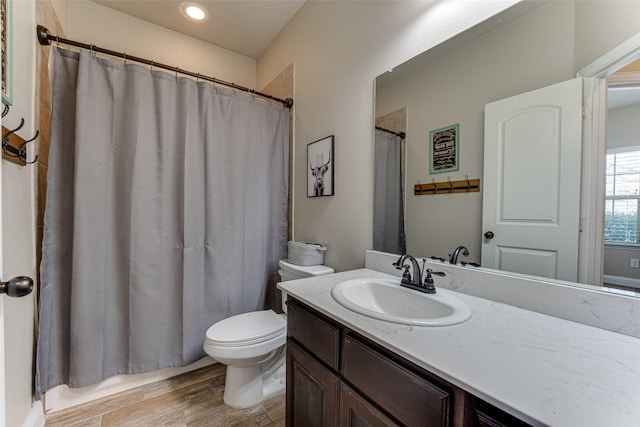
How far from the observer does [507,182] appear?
3.13ft

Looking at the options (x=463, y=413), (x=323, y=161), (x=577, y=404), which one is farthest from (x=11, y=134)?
(x=577, y=404)

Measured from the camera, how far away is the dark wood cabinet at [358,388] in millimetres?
547

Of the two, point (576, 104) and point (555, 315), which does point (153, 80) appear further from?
point (555, 315)

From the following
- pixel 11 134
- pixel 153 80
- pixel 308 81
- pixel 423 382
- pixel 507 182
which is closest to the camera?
pixel 423 382

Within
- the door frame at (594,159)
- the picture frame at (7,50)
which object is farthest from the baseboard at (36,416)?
the door frame at (594,159)

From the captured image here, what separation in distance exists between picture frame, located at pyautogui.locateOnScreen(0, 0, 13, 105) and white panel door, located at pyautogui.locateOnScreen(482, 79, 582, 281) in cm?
182

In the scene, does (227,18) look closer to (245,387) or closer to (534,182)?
(534,182)

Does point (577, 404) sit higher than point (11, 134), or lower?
lower

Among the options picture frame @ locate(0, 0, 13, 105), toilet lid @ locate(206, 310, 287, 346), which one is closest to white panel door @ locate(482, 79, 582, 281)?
toilet lid @ locate(206, 310, 287, 346)

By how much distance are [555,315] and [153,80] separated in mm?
2288

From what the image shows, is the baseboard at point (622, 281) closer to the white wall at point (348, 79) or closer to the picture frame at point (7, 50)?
the white wall at point (348, 79)

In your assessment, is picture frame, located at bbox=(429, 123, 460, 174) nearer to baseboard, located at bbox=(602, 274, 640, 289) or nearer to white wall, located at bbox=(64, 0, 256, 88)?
baseboard, located at bbox=(602, 274, 640, 289)

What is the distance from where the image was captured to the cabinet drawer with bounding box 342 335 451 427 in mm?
574

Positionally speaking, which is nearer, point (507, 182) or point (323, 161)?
point (507, 182)
